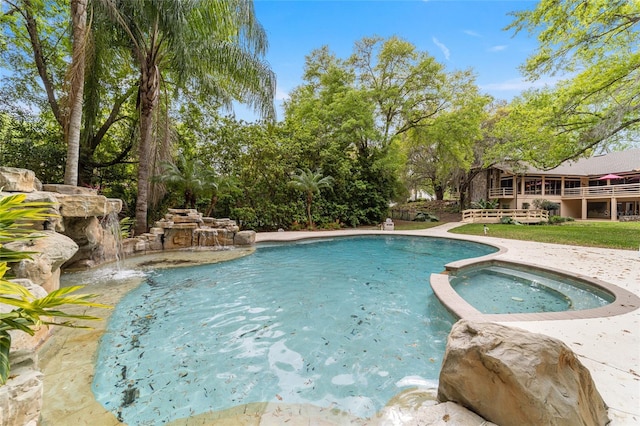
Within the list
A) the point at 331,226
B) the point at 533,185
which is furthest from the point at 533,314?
the point at 533,185

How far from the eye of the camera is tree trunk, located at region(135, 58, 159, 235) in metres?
8.63

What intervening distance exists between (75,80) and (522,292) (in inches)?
440

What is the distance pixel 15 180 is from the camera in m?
4.28

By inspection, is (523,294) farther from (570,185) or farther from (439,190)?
(570,185)

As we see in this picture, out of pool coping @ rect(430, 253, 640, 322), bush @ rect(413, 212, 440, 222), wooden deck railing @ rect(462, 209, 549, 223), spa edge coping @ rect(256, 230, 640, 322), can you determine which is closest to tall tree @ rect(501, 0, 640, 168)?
spa edge coping @ rect(256, 230, 640, 322)

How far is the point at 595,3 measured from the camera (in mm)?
8195

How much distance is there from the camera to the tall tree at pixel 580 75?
859cm

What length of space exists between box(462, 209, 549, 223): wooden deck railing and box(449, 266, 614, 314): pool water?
590 inches

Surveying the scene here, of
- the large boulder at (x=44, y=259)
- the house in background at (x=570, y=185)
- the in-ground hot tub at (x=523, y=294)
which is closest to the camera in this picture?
A: the large boulder at (x=44, y=259)

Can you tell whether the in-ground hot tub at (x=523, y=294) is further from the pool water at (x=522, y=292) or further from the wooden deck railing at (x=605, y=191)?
the wooden deck railing at (x=605, y=191)

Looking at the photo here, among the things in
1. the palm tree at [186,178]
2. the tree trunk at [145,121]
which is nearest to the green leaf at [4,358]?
the tree trunk at [145,121]

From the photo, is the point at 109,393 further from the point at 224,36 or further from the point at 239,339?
the point at 224,36

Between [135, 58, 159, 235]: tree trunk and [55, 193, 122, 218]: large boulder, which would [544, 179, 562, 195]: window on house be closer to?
[135, 58, 159, 235]: tree trunk

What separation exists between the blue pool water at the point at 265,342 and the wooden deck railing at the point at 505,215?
16399 millimetres
